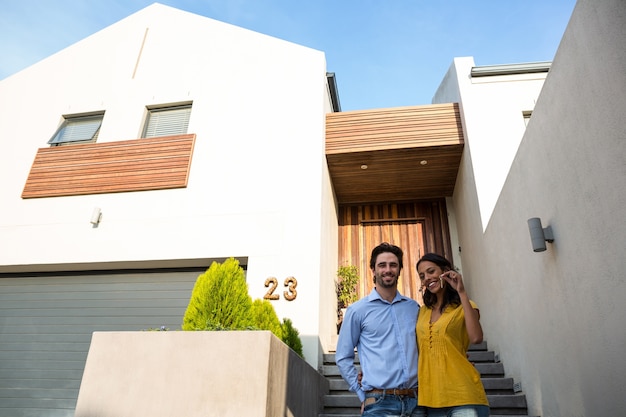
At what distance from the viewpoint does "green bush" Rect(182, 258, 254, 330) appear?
13.4ft

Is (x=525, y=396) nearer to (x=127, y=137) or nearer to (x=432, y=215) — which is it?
(x=432, y=215)

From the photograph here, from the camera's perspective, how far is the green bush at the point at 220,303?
4.09m

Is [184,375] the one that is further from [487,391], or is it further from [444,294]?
[487,391]

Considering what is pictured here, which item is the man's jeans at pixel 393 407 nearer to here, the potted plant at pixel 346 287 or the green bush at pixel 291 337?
the green bush at pixel 291 337

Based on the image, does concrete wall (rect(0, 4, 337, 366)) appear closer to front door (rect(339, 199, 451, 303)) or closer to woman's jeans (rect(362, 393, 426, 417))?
front door (rect(339, 199, 451, 303))

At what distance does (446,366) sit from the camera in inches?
71.9

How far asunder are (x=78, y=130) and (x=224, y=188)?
3.61 meters

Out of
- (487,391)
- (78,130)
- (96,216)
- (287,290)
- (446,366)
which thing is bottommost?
(487,391)

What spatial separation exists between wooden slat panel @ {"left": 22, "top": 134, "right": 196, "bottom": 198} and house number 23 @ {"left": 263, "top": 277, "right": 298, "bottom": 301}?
2.21 m

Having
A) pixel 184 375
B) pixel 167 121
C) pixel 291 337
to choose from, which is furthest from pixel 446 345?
pixel 167 121

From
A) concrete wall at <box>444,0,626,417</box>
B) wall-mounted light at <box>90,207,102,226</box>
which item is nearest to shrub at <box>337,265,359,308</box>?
concrete wall at <box>444,0,626,417</box>

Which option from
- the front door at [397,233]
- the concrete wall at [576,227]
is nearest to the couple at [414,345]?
the concrete wall at [576,227]

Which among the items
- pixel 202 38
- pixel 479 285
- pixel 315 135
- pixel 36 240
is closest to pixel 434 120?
pixel 315 135

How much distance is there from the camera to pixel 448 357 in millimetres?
1856
